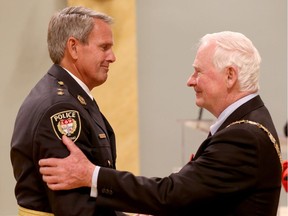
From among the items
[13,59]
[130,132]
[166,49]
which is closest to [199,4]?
[166,49]

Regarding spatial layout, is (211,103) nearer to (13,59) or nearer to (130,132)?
(130,132)

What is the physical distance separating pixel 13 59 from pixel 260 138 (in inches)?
145

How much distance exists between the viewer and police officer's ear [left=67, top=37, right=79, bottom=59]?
2502 millimetres

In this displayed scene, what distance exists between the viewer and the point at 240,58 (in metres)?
2.23

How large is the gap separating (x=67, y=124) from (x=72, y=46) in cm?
44

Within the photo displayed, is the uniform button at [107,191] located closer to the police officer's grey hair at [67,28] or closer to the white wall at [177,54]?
the police officer's grey hair at [67,28]

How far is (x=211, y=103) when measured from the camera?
2.33 m

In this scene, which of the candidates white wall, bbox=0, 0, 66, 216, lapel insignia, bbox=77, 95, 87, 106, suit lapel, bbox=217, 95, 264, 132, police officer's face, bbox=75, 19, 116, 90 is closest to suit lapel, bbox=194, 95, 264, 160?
suit lapel, bbox=217, 95, 264, 132

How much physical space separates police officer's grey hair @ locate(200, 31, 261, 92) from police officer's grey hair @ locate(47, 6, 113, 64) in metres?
0.56

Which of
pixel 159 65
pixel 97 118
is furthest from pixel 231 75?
pixel 159 65

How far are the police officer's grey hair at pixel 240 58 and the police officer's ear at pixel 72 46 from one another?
0.58 m

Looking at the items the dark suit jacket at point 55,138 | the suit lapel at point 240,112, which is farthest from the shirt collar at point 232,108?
the dark suit jacket at point 55,138

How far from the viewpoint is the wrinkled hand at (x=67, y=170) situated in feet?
7.09

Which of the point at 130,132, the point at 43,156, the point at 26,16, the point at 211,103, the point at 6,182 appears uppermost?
the point at 26,16
